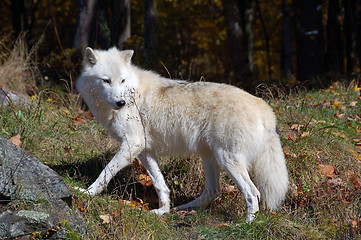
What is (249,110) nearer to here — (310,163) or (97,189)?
(310,163)

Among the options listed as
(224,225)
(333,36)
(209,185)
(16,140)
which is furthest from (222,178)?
(333,36)

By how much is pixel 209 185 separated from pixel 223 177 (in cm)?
44

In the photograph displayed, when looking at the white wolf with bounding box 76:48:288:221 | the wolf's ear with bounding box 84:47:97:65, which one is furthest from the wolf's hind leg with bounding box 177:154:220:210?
the wolf's ear with bounding box 84:47:97:65

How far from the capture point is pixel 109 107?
463 centimetres

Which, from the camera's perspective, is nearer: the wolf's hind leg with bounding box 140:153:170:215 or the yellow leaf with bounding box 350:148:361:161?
the wolf's hind leg with bounding box 140:153:170:215

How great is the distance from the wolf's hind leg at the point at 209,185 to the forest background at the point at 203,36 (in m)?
1.84

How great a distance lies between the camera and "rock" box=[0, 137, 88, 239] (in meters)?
3.44

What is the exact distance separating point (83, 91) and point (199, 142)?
1.60 metres

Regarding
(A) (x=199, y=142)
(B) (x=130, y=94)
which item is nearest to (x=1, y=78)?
(B) (x=130, y=94)

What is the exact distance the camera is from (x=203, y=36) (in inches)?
801

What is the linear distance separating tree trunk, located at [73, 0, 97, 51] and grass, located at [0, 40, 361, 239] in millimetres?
3419

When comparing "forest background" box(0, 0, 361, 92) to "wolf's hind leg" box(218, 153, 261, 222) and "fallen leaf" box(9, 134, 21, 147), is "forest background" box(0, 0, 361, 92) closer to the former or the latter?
"fallen leaf" box(9, 134, 21, 147)

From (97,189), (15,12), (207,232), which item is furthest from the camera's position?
(15,12)

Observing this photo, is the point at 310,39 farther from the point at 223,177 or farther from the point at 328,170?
the point at 223,177
